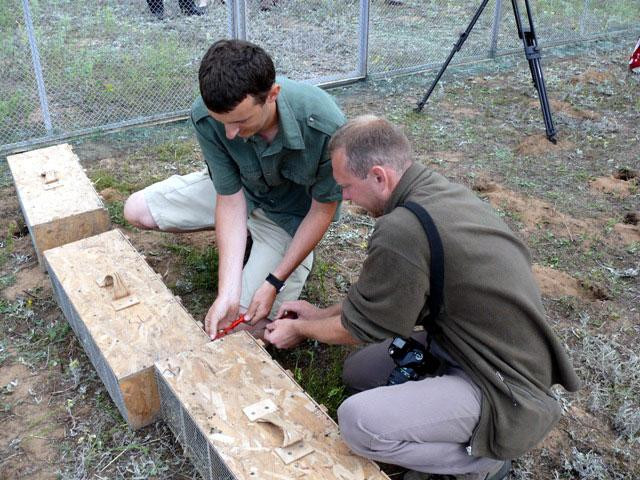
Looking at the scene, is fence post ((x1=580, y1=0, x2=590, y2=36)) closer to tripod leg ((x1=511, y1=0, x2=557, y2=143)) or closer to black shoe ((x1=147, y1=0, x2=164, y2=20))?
Answer: tripod leg ((x1=511, y1=0, x2=557, y2=143))

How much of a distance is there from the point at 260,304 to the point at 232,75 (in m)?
0.97

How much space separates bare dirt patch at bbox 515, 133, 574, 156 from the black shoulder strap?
3.61 m

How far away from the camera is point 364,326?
6.53 feet

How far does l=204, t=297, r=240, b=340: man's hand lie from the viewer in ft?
8.45

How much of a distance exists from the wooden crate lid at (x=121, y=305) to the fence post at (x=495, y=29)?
575 centimetres

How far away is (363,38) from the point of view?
6.39 m

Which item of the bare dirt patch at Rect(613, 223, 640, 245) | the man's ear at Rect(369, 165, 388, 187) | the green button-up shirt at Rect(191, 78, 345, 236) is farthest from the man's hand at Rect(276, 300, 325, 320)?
the bare dirt patch at Rect(613, 223, 640, 245)

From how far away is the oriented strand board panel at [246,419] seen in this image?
6.28ft

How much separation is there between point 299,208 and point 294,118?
56 centimetres

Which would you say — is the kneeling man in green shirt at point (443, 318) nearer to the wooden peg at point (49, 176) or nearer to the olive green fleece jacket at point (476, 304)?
the olive green fleece jacket at point (476, 304)

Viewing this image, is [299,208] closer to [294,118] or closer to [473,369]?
[294,118]

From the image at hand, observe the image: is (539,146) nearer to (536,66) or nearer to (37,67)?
(536,66)

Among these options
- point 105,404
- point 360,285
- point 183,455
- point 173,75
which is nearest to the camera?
point 360,285

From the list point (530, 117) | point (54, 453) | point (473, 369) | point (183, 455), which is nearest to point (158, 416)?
point (183, 455)
